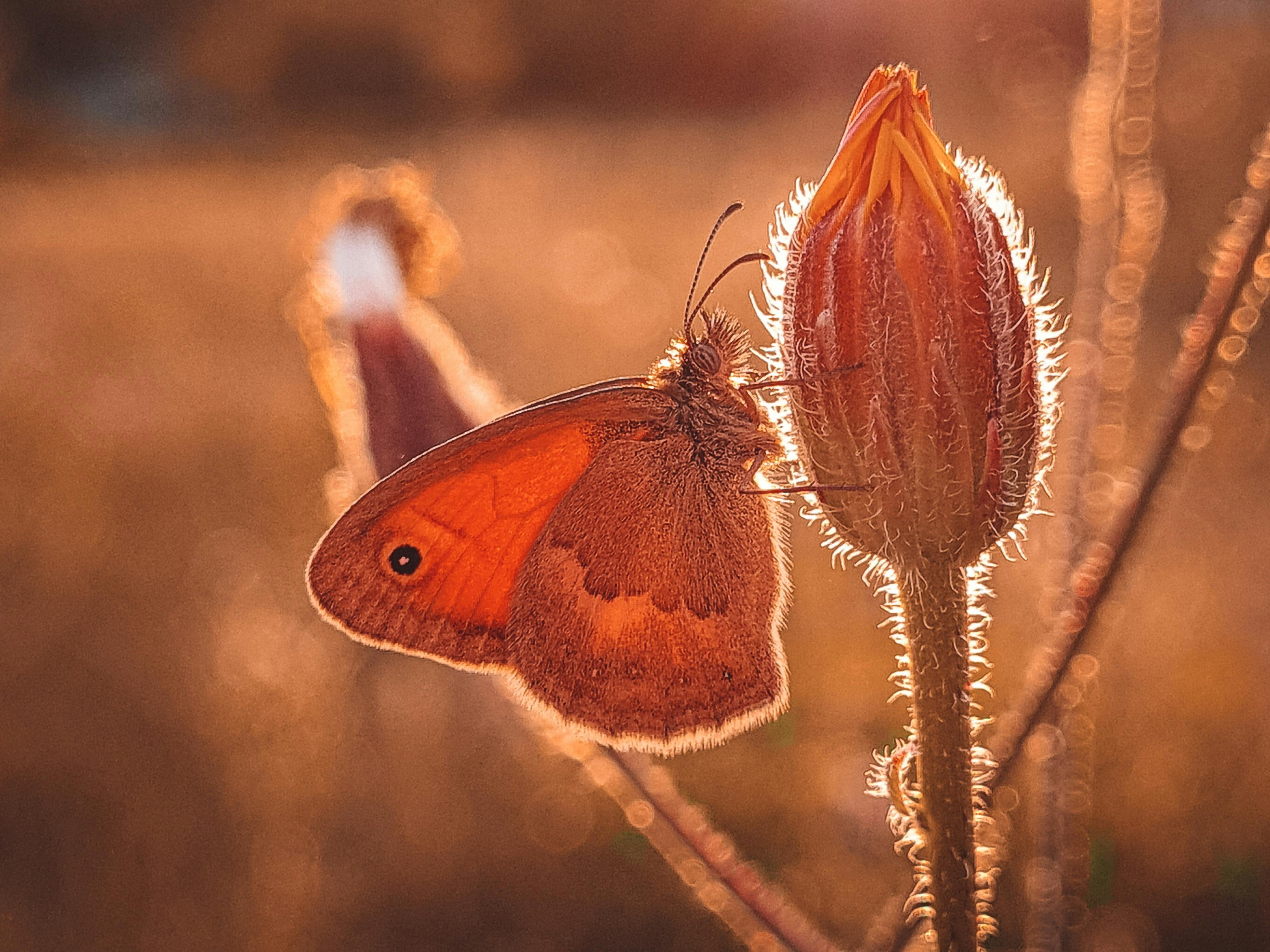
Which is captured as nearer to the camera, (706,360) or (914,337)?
(914,337)

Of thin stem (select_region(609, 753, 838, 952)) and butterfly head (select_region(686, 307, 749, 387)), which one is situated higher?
butterfly head (select_region(686, 307, 749, 387))

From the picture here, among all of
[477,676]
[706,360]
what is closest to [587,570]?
[706,360]

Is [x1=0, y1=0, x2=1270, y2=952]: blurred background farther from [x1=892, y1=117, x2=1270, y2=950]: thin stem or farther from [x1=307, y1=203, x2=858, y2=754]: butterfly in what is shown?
[x1=307, y1=203, x2=858, y2=754]: butterfly

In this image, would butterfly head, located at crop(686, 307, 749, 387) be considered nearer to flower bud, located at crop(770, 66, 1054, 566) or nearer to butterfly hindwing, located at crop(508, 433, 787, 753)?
butterfly hindwing, located at crop(508, 433, 787, 753)

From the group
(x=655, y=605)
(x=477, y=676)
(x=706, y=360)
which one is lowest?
(x=477, y=676)

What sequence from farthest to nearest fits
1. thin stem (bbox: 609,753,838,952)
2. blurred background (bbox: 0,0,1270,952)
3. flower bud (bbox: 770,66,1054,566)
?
blurred background (bbox: 0,0,1270,952), thin stem (bbox: 609,753,838,952), flower bud (bbox: 770,66,1054,566)

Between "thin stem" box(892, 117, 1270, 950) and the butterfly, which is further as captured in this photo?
the butterfly

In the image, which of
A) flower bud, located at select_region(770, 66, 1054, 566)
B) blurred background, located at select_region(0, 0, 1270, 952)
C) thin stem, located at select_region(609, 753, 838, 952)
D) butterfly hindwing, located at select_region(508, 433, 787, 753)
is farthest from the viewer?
blurred background, located at select_region(0, 0, 1270, 952)

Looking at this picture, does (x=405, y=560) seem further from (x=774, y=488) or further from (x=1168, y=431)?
(x=1168, y=431)

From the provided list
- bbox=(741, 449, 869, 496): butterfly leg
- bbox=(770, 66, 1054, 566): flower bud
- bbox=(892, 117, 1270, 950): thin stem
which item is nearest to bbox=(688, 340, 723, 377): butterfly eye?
bbox=(741, 449, 869, 496): butterfly leg
